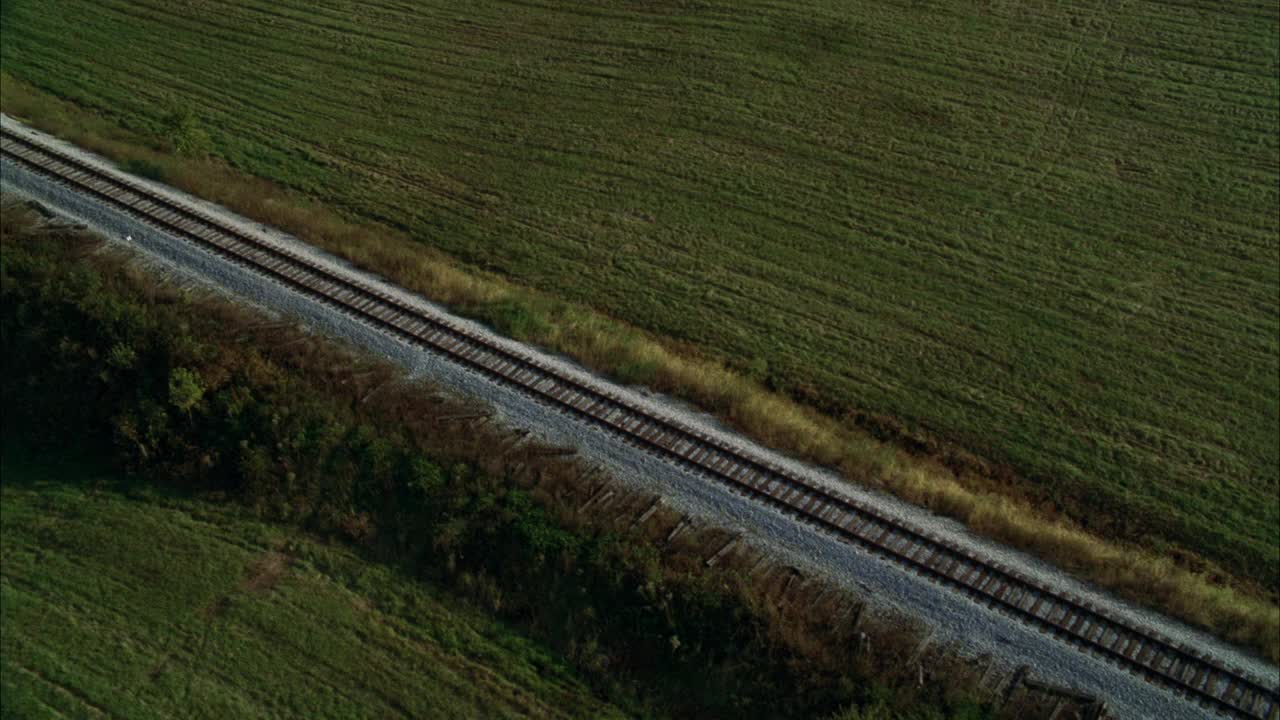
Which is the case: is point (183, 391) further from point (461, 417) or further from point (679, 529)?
point (679, 529)

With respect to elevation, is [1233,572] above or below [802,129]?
below

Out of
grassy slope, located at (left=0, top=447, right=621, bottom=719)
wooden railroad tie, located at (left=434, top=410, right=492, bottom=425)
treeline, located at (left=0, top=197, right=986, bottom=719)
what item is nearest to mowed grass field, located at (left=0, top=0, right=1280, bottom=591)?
wooden railroad tie, located at (left=434, top=410, right=492, bottom=425)

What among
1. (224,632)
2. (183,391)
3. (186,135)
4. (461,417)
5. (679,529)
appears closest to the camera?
(224,632)

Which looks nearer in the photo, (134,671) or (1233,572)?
(134,671)

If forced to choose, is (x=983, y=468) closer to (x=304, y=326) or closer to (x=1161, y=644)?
(x=1161, y=644)

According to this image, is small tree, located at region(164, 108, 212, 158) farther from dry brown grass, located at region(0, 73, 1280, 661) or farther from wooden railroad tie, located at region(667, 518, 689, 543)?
wooden railroad tie, located at region(667, 518, 689, 543)

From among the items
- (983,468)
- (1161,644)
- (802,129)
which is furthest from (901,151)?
(1161,644)

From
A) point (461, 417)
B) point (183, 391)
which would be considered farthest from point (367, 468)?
point (183, 391)

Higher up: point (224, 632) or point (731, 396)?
point (731, 396)
